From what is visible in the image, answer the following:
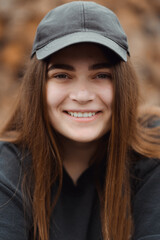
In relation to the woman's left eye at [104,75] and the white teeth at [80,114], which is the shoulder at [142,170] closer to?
the white teeth at [80,114]

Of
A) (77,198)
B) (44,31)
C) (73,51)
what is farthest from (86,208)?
(44,31)

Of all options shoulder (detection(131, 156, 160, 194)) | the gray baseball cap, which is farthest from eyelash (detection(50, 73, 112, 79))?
shoulder (detection(131, 156, 160, 194))

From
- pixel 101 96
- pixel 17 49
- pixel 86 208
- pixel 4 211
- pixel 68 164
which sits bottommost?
pixel 86 208

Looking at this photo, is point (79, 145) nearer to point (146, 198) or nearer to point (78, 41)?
point (146, 198)

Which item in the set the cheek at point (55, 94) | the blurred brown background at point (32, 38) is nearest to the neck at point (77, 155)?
the cheek at point (55, 94)

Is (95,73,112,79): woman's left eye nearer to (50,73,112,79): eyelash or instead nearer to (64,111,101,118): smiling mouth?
(50,73,112,79): eyelash

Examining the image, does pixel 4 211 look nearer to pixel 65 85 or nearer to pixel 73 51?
pixel 65 85

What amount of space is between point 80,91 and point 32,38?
3566 millimetres

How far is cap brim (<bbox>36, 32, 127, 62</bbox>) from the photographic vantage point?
5.33 feet

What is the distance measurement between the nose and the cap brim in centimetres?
26

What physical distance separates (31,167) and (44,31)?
0.81 metres

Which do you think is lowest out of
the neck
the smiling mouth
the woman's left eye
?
the neck

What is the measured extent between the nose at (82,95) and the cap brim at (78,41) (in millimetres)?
260

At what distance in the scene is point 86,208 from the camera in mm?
2029
